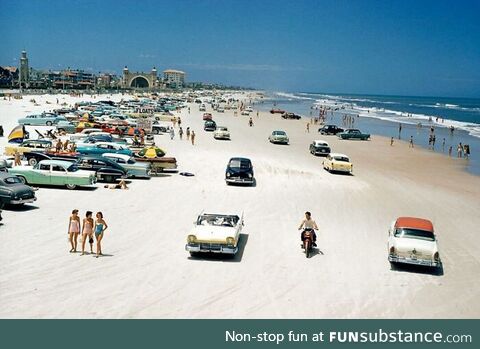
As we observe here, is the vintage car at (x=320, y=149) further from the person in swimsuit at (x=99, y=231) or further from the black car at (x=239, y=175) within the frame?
the person in swimsuit at (x=99, y=231)

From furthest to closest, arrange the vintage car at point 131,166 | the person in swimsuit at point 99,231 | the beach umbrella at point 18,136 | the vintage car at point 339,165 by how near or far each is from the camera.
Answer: the beach umbrella at point 18,136, the vintage car at point 339,165, the vintage car at point 131,166, the person in swimsuit at point 99,231

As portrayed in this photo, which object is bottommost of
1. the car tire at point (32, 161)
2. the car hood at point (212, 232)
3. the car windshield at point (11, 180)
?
the car tire at point (32, 161)

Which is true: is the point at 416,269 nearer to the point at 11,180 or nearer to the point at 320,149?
the point at 11,180

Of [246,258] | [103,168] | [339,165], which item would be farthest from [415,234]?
[339,165]

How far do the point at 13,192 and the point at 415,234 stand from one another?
13.3m

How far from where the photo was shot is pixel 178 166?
31.1 meters

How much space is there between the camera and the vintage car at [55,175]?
22125 millimetres

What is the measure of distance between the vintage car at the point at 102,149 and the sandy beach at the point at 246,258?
4218 mm

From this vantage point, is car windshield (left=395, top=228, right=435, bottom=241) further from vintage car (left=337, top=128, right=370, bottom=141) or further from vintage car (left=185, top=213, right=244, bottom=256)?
vintage car (left=337, top=128, right=370, bottom=141)

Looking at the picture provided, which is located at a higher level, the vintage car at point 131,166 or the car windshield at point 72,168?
the car windshield at point 72,168

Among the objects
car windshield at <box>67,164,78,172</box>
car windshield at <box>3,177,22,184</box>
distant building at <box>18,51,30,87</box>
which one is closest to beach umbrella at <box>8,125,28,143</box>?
car windshield at <box>67,164,78,172</box>

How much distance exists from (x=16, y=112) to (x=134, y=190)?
43962mm

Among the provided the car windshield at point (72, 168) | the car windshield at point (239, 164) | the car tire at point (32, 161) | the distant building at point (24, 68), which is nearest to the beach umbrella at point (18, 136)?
the car tire at point (32, 161)
